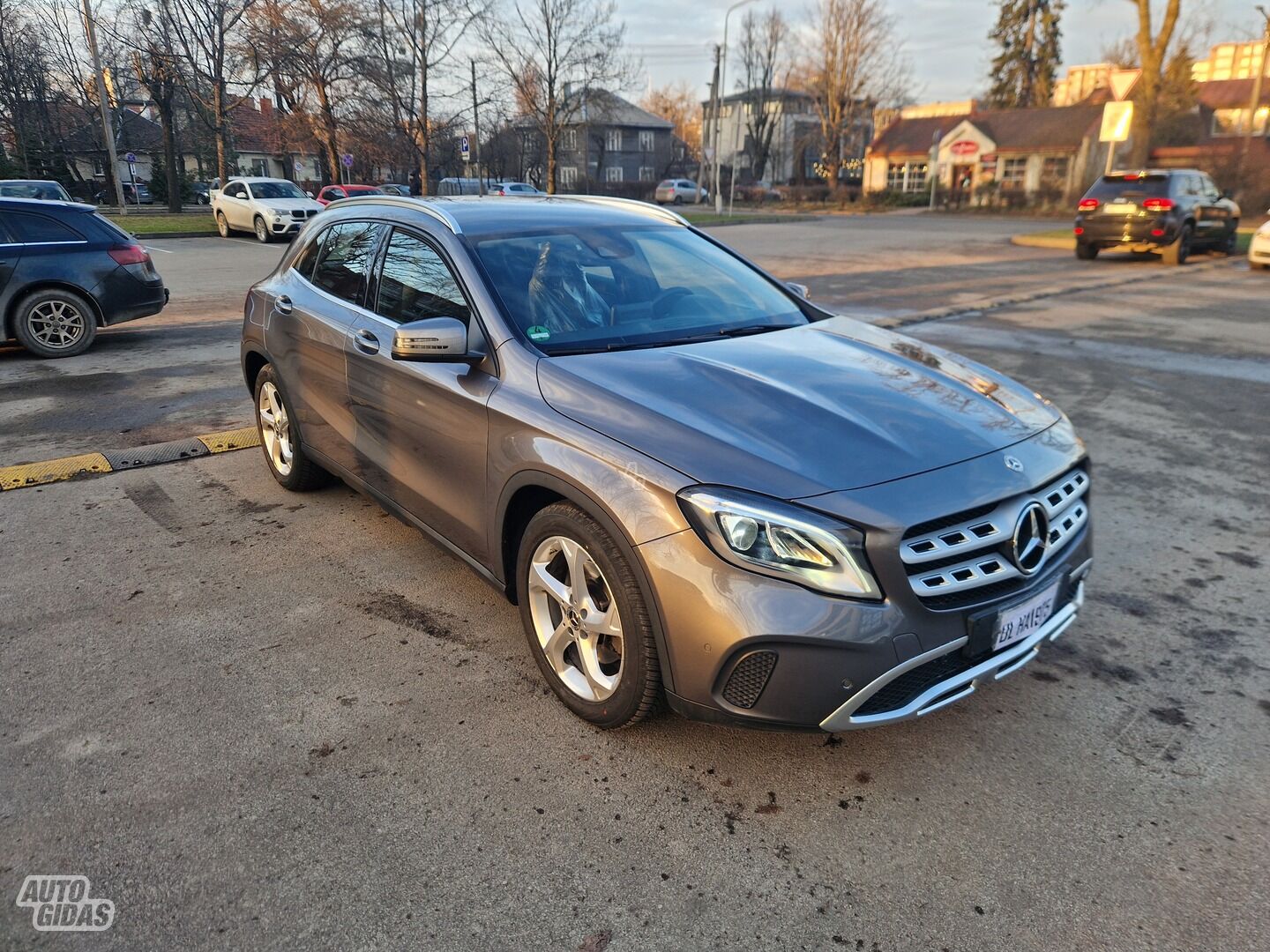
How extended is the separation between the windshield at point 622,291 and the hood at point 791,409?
189 mm

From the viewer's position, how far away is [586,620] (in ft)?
9.30

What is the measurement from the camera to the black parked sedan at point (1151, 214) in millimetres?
17766

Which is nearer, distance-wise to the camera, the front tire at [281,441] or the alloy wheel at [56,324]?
the front tire at [281,441]

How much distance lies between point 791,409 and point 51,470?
16.1 ft

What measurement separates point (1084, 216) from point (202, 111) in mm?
31978

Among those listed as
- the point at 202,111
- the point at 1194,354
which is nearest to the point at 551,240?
the point at 1194,354

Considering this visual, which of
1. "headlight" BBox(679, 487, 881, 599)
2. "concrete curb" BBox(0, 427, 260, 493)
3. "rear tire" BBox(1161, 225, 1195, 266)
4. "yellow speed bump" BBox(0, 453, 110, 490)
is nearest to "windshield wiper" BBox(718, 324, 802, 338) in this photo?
"headlight" BBox(679, 487, 881, 599)

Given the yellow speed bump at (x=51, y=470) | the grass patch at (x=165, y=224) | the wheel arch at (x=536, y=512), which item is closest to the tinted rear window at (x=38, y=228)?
the yellow speed bump at (x=51, y=470)

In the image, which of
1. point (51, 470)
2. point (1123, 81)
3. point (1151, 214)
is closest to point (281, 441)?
point (51, 470)

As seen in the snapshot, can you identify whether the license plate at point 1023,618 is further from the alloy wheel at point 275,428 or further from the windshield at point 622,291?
the alloy wheel at point 275,428

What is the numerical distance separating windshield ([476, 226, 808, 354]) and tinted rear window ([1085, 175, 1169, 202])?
17.3 meters

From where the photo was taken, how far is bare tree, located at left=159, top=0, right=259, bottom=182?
3262 cm

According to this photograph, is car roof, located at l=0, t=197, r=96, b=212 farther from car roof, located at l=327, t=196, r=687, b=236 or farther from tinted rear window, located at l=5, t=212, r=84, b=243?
car roof, located at l=327, t=196, r=687, b=236

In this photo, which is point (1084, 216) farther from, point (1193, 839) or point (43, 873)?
point (43, 873)
